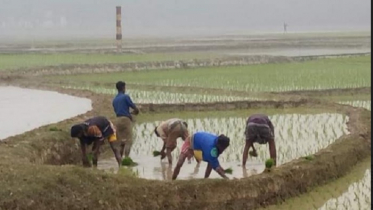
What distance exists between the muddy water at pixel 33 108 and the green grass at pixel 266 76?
3611mm

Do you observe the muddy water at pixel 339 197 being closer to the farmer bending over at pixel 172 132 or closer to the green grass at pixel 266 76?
the farmer bending over at pixel 172 132

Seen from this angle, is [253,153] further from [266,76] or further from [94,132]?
[266,76]

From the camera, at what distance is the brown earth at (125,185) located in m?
5.51

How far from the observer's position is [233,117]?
12039 mm

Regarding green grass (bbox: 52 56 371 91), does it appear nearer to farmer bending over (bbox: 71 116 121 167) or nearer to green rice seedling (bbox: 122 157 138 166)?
green rice seedling (bbox: 122 157 138 166)

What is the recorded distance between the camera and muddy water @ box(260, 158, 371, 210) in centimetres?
641

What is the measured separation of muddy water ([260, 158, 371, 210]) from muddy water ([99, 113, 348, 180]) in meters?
1.01

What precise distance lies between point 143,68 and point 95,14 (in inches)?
4763

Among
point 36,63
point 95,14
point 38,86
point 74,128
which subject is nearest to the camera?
point 74,128

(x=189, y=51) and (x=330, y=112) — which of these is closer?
(x=330, y=112)

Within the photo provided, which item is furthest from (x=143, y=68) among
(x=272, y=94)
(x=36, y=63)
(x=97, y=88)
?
(x=272, y=94)

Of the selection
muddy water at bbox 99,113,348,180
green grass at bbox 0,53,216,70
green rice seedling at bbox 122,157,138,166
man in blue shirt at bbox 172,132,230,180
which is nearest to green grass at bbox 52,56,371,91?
green grass at bbox 0,53,216,70

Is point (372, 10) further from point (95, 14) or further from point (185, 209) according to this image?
point (95, 14)

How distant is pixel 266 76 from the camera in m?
18.3
